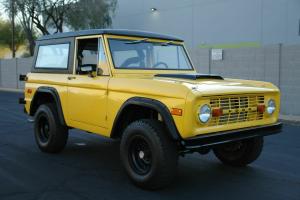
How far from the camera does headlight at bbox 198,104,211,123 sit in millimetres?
4758

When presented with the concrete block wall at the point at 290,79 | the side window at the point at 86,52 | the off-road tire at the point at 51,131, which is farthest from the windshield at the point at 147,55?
the concrete block wall at the point at 290,79

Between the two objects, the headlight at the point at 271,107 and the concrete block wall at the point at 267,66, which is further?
the concrete block wall at the point at 267,66

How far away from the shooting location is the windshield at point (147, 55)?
19.9ft

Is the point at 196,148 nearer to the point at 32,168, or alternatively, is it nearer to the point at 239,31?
the point at 32,168

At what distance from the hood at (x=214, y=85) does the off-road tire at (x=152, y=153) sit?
2.06ft

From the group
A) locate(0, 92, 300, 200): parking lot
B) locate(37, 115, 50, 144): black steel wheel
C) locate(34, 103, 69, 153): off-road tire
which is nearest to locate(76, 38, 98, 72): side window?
locate(34, 103, 69, 153): off-road tire

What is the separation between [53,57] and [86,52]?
2.63 ft

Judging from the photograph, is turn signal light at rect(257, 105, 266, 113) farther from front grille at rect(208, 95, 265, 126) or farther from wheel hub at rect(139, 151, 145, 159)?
wheel hub at rect(139, 151, 145, 159)

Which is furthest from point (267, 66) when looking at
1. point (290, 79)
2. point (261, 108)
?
point (261, 108)

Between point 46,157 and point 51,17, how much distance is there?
1268 inches

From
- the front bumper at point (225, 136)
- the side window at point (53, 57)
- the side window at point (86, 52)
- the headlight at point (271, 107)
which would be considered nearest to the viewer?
the front bumper at point (225, 136)

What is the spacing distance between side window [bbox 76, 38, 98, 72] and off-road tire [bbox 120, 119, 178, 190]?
1.57m

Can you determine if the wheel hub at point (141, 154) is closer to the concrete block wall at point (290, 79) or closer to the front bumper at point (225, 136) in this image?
the front bumper at point (225, 136)

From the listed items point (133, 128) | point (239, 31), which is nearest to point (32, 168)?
point (133, 128)
